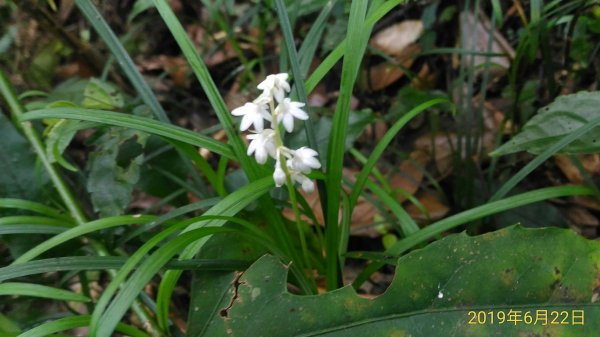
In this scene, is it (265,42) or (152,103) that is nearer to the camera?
(152,103)

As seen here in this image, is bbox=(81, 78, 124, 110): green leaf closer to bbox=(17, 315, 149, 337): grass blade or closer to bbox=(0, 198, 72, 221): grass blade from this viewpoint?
bbox=(0, 198, 72, 221): grass blade

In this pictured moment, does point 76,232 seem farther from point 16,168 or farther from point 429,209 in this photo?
point 429,209

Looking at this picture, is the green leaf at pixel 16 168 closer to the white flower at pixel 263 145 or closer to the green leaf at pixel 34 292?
the green leaf at pixel 34 292

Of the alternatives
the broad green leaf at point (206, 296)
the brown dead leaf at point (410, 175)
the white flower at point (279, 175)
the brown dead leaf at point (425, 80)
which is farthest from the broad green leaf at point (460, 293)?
the brown dead leaf at point (425, 80)

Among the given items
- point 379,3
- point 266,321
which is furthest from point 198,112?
point 266,321

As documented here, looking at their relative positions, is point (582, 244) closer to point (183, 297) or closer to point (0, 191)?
point (183, 297)

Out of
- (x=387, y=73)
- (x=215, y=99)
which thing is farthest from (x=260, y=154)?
(x=387, y=73)

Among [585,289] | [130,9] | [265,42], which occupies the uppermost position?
[130,9]
